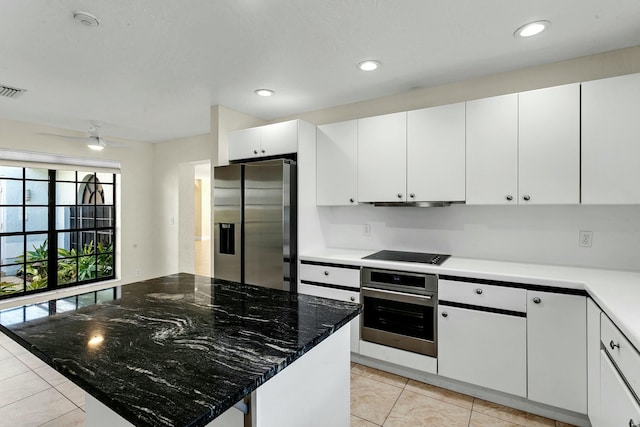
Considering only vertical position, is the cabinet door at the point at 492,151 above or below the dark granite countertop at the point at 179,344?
above

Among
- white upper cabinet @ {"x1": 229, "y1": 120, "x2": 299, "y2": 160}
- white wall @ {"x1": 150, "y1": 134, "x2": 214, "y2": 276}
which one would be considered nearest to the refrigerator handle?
white upper cabinet @ {"x1": 229, "y1": 120, "x2": 299, "y2": 160}

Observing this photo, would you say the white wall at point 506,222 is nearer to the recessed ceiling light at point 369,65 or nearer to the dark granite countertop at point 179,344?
the recessed ceiling light at point 369,65

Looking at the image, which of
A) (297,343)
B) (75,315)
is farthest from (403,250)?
(75,315)

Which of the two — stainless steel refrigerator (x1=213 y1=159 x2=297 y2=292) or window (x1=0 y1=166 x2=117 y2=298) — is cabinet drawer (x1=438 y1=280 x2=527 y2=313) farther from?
window (x1=0 y1=166 x2=117 y2=298)

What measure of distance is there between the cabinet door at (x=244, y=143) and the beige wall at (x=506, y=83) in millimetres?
839

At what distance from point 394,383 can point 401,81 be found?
246 centimetres

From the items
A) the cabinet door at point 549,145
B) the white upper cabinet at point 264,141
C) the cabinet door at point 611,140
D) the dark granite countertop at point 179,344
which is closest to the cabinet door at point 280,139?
the white upper cabinet at point 264,141

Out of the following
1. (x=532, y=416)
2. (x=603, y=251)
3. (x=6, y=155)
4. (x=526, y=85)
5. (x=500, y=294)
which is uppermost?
(x=526, y=85)

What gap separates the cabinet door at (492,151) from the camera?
234 cm

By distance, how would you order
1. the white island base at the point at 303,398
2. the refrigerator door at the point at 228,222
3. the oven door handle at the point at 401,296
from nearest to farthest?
the white island base at the point at 303,398 → the oven door handle at the point at 401,296 → the refrigerator door at the point at 228,222

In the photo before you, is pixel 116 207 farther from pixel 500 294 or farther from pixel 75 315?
pixel 500 294

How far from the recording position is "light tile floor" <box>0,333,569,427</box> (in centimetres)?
206

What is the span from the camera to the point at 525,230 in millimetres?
2561

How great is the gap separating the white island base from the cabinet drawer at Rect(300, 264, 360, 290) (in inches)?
48.5
